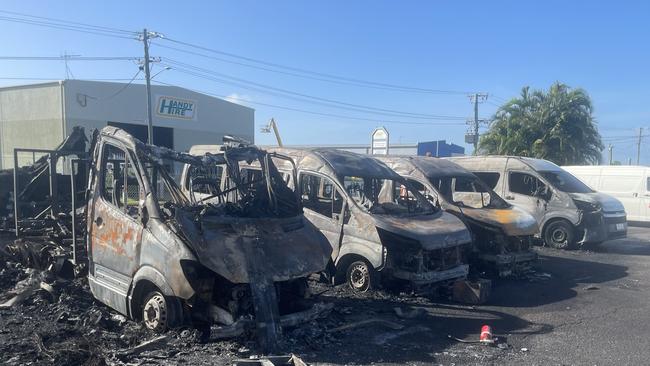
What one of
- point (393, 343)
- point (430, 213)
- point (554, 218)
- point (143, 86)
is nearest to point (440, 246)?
point (430, 213)

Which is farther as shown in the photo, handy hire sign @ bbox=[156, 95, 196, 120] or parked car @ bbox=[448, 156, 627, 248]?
handy hire sign @ bbox=[156, 95, 196, 120]

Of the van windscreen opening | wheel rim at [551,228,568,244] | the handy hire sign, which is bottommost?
wheel rim at [551,228,568,244]

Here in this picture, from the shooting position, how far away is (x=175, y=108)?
112ft

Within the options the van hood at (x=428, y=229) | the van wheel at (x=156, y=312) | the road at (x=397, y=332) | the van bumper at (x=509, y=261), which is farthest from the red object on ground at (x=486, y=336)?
the van wheel at (x=156, y=312)

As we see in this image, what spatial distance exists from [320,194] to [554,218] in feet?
24.3

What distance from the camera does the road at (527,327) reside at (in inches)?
213

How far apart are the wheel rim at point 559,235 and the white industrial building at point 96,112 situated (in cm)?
2198

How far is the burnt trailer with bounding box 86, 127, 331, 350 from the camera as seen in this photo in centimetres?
508

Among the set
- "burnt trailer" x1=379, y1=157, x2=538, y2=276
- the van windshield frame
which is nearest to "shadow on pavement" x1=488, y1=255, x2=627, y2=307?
"burnt trailer" x1=379, y1=157, x2=538, y2=276

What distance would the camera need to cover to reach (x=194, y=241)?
5.09m

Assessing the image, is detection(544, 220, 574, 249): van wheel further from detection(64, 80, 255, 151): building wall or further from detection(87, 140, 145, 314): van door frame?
detection(64, 80, 255, 151): building wall

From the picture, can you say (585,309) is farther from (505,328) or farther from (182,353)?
(182,353)

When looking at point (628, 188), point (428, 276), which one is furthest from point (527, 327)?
point (628, 188)

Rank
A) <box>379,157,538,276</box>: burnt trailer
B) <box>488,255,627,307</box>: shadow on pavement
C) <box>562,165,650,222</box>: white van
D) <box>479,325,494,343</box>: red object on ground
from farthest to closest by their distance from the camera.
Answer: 1. <box>562,165,650,222</box>: white van
2. <box>379,157,538,276</box>: burnt trailer
3. <box>488,255,627,307</box>: shadow on pavement
4. <box>479,325,494,343</box>: red object on ground
